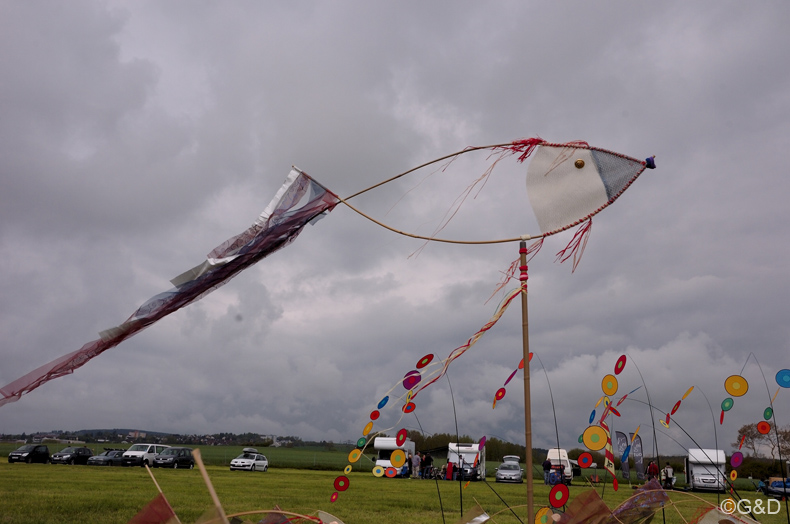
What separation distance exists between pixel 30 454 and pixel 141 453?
4.41 metres

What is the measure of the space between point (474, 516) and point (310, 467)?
34.9m

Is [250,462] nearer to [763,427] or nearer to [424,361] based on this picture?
[763,427]

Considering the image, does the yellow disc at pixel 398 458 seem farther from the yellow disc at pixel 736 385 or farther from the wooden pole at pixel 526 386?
the yellow disc at pixel 736 385

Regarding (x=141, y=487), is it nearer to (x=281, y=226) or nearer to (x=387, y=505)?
→ (x=387, y=505)

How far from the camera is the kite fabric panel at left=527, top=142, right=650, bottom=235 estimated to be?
311cm

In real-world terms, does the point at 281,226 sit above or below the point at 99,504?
above

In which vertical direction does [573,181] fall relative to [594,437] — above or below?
above

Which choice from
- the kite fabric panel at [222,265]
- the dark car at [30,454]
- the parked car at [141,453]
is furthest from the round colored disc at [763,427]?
the dark car at [30,454]

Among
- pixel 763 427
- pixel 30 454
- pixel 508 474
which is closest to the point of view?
pixel 763 427

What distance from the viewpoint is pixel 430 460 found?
25438 mm

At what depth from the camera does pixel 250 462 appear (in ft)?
89.7

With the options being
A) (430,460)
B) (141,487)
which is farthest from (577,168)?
(430,460)

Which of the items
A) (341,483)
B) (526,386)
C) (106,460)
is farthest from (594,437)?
(106,460)

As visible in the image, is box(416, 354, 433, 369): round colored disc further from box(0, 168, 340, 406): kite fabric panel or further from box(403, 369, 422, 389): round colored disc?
box(0, 168, 340, 406): kite fabric panel
